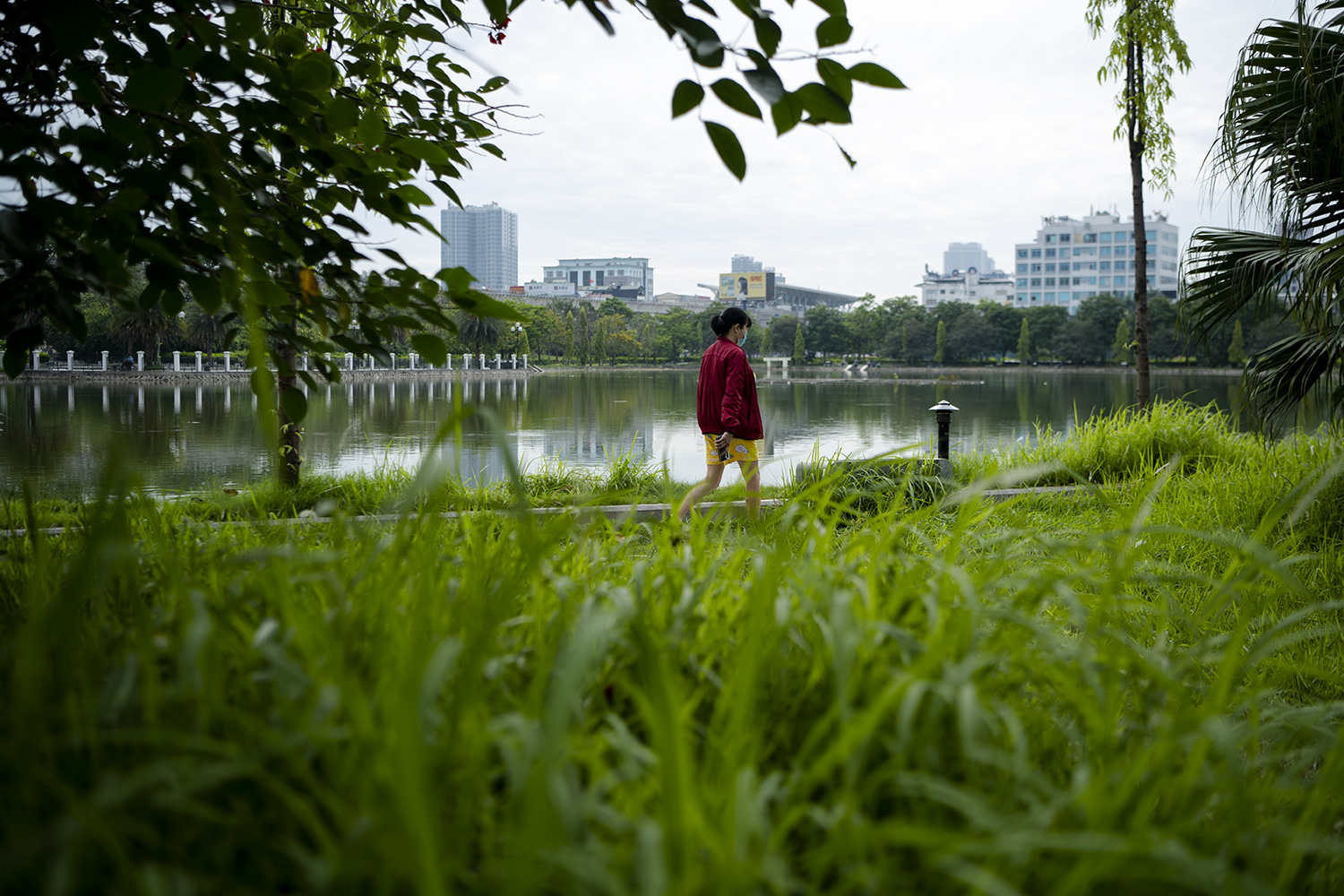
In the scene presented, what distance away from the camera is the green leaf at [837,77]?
147cm

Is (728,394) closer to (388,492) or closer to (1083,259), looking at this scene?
(388,492)

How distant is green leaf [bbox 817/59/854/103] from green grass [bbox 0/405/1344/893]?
769mm

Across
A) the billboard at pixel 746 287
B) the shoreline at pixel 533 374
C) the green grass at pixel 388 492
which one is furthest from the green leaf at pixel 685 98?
the billboard at pixel 746 287

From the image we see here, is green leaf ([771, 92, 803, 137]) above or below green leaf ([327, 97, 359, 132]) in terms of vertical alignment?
below

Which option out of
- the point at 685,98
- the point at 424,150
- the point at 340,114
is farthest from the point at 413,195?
the point at 685,98

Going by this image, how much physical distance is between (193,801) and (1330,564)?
15.9 ft

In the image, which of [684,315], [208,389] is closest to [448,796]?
[208,389]

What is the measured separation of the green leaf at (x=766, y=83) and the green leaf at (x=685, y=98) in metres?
0.08

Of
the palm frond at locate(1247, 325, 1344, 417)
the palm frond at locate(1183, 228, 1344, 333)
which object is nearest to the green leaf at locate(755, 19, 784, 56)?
the palm frond at locate(1183, 228, 1344, 333)

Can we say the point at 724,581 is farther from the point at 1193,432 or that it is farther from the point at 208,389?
the point at 208,389

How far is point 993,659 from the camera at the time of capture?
3.91 feet

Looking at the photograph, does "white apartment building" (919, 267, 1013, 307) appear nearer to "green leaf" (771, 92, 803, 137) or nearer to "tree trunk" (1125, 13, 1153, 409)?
"tree trunk" (1125, 13, 1153, 409)

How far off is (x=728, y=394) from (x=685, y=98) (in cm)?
431

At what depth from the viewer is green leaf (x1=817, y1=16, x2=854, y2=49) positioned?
1416 mm
